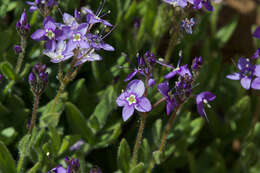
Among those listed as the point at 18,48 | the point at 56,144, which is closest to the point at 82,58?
the point at 18,48

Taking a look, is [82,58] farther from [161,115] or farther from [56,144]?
[161,115]

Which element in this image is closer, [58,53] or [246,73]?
[58,53]

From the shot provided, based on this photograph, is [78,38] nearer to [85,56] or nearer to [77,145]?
[85,56]

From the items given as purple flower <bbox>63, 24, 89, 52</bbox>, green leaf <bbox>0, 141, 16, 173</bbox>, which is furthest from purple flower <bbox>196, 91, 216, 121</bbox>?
green leaf <bbox>0, 141, 16, 173</bbox>

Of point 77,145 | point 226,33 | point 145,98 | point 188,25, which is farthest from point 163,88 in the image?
point 226,33

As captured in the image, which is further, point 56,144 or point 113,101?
point 113,101

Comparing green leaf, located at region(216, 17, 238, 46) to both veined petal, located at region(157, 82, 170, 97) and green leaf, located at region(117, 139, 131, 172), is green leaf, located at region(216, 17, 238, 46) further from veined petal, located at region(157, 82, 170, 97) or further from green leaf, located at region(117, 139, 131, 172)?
veined petal, located at region(157, 82, 170, 97)
